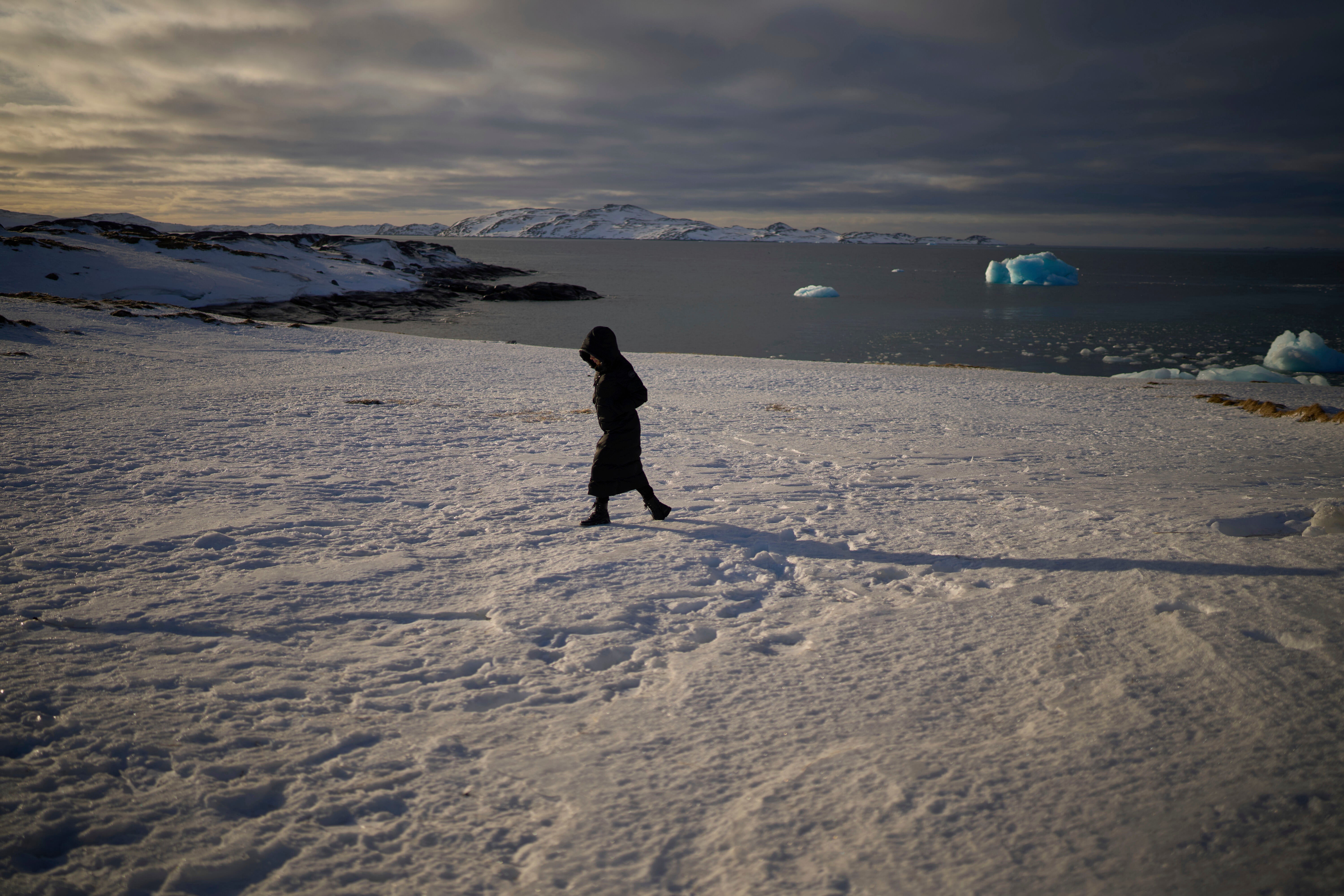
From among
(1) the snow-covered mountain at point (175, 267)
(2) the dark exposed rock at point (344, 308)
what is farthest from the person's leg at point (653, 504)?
(1) the snow-covered mountain at point (175, 267)

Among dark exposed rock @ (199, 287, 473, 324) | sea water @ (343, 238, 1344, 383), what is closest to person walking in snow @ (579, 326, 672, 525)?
sea water @ (343, 238, 1344, 383)

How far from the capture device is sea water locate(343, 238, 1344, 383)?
28172 millimetres

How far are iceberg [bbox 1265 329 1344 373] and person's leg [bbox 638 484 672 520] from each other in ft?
87.3

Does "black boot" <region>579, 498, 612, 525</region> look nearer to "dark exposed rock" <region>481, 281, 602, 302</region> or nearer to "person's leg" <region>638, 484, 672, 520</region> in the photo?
"person's leg" <region>638, 484, 672, 520</region>

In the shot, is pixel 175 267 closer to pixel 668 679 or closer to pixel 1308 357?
pixel 668 679

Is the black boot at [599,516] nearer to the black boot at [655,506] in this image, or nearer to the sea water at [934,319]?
the black boot at [655,506]

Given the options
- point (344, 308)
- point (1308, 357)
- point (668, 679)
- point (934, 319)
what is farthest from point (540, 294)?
point (668, 679)

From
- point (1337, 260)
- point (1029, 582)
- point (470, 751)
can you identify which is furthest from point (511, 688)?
point (1337, 260)

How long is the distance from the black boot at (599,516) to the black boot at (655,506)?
312 mm

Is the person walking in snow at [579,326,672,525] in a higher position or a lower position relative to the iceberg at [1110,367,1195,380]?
lower

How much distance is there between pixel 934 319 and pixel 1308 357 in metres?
19.9

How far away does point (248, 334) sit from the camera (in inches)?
765

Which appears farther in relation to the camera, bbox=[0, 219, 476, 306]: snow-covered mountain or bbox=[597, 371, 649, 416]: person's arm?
bbox=[0, 219, 476, 306]: snow-covered mountain

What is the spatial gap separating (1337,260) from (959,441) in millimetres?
248285
